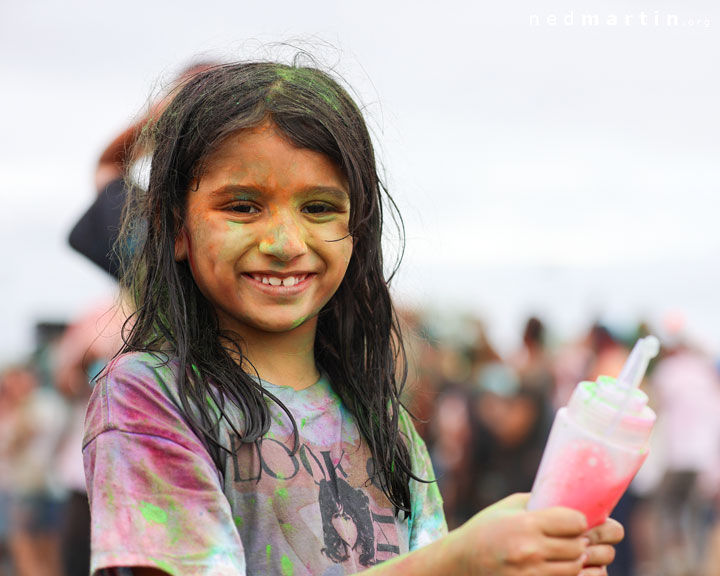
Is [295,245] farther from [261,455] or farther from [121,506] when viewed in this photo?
[121,506]

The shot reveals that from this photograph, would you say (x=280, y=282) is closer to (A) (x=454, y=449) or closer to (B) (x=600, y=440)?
(B) (x=600, y=440)

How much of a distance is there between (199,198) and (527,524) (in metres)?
0.74

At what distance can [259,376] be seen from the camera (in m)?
1.63

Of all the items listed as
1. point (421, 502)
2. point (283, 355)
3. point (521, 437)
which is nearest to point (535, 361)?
point (521, 437)

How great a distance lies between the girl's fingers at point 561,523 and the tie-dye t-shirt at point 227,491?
42cm

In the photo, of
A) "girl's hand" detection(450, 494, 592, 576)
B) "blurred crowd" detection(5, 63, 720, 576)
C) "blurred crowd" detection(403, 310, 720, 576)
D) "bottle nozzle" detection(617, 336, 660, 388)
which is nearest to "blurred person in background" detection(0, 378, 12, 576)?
"blurred crowd" detection(5, 63, 720, 576)

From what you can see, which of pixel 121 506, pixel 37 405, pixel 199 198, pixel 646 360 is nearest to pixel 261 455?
pixel 121 506

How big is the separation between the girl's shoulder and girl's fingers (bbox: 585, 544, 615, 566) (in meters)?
0.58

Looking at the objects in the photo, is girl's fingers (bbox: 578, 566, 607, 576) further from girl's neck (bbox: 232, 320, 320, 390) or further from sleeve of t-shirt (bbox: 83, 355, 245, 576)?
girl's neck (bbox: 232, 320, 320, 390)

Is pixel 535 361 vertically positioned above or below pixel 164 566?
below

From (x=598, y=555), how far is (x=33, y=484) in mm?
5490

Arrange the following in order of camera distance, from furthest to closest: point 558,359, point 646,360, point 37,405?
1. point 558,359
2. point 37,405
3. point 646,360

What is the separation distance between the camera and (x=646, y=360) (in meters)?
1.20

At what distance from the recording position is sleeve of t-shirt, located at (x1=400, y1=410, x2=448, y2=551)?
173 centimetres
